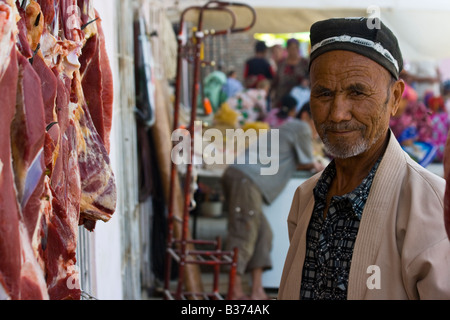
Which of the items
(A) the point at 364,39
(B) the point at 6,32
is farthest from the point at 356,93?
(B) the point at 6,32

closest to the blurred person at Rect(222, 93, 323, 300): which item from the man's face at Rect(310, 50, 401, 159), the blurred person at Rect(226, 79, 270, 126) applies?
the blurred person at Rect(226, 79, 270, 126)

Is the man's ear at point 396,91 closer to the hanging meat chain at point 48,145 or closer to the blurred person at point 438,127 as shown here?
the hanging meat chain at point 48,145

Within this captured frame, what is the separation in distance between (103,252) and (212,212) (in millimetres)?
4828

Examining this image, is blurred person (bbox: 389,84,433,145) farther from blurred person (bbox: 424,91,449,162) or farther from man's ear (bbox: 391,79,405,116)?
man's ear (bbox: 391,79,405,116)

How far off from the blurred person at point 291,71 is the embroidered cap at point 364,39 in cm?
852

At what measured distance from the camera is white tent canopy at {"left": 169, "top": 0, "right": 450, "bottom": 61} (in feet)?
22.3

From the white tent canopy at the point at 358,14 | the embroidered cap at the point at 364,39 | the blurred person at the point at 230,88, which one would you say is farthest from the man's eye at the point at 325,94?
Result: the blurred person at the point at 230,88

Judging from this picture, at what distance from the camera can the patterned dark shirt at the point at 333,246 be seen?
6.15 feet

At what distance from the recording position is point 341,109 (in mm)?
1936

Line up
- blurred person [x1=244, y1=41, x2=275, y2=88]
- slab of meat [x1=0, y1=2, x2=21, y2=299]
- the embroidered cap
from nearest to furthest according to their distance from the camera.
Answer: slab of meat [x1=0, y1=2, x2=21, y2=299], the embroidered cap, blurred person [x1=244, y1=41, x2=275, y2=88]

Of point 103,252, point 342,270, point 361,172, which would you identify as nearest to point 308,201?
point 361,172

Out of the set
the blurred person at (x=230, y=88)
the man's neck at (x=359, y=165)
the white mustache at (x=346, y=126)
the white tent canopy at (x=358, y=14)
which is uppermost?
the white tent canopy at (x=358, y=14)
